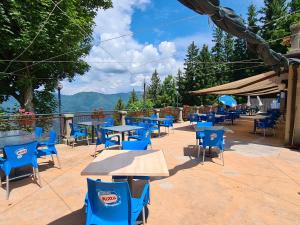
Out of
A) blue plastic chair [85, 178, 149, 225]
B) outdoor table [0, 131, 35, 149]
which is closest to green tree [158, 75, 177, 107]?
outdoor table [0, 131, 35, 149]

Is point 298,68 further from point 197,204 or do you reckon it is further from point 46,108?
point 46,108

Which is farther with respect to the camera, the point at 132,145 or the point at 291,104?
the point at 291,104

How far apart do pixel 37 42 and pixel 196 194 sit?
9955mm

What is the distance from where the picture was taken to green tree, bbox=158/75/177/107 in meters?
37.6

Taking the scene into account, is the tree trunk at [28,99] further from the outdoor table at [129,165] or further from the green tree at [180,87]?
the green tree at [180,87]

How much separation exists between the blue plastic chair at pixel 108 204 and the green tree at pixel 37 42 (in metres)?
8.76

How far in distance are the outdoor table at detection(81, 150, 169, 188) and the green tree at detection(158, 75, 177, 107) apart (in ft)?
110

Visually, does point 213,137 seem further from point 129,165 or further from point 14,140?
point 14,140

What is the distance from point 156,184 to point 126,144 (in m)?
0.98

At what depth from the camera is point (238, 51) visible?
40.2m

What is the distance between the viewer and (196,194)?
3975 millimetres

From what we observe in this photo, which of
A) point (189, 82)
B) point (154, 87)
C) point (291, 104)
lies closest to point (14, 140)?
point (291, 104)

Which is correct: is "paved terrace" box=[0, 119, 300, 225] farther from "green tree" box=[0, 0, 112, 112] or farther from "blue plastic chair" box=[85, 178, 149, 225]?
"green tree" box=[0, 0, 112, 112]

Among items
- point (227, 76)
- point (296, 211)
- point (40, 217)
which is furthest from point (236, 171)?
point (227, 76)
